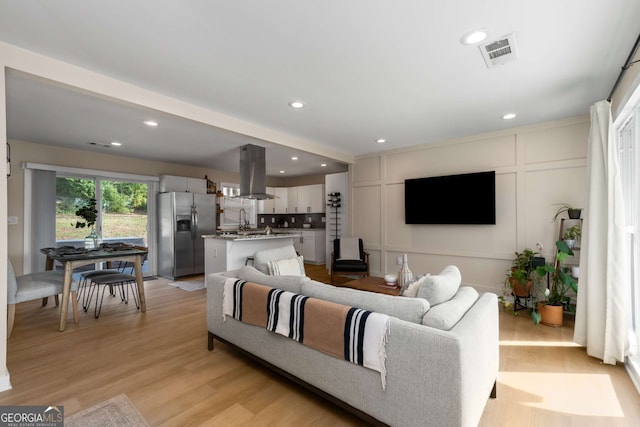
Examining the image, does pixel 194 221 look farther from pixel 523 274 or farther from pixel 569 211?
pixel 569 211

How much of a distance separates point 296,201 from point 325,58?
603cm

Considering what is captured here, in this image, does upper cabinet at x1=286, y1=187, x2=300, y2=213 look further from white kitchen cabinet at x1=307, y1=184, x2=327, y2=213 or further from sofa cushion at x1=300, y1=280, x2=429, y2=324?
sofa cushion at x1=300, y1=280, x2=429, y2=324

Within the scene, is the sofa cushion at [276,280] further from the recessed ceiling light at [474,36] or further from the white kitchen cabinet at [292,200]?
the white kitchen cabinet at [292,200]

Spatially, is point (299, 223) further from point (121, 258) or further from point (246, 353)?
point (246, 353)

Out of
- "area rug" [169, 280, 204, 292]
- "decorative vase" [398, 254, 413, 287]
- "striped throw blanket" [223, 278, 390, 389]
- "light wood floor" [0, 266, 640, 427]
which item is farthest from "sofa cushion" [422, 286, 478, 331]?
"area rug" [169, 280, 204, 292]

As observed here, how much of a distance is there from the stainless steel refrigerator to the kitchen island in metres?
1.21

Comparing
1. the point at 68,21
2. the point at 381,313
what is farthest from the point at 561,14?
the point at 68,21

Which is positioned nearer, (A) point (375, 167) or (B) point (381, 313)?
(B) point (381, 313)

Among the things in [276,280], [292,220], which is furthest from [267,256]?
[292,220]

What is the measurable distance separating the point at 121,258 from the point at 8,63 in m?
2.20

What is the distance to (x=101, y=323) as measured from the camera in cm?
325

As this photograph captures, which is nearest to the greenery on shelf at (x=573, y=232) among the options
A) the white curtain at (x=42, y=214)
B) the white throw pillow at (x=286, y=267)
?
the white throw pillow at (x=286, y=267)

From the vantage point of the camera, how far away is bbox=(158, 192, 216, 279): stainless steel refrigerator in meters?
5.71

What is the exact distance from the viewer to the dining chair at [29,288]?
2.56 metres
